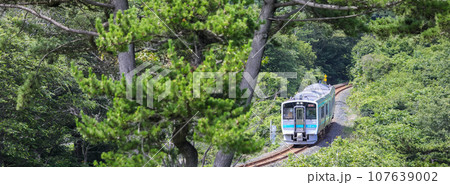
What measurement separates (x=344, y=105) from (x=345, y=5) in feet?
55.9

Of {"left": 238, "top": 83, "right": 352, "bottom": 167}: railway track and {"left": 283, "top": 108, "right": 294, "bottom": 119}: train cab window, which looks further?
{"left": 283, "top": 108, "right": 294, "bottom": 119}: train cab window

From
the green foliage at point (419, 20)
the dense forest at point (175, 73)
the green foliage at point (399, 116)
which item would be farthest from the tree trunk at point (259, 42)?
the green foliage at point (399, 116)

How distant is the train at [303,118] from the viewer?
1262 centimetres

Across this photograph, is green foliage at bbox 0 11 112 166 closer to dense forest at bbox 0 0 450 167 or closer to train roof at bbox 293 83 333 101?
dense forest at bbox 0 0 450 167

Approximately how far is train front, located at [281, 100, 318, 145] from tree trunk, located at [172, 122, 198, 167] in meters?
7.33

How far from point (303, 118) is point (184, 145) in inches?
300

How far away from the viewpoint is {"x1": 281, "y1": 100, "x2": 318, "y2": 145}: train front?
12641 mm

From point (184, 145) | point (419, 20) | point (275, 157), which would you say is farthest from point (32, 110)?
point (419, 20)

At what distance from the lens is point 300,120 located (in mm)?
12844

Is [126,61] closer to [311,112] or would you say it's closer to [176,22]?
[176,22]

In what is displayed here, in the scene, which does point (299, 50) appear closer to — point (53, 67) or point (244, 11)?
point (53, 67)

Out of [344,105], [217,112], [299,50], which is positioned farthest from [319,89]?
[299,50]

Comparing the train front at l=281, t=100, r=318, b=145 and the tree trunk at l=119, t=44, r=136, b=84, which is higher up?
the tree trunk at l=119, t=44, r=136, b=84

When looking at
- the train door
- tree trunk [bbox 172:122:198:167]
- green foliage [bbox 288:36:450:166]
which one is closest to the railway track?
the train door
